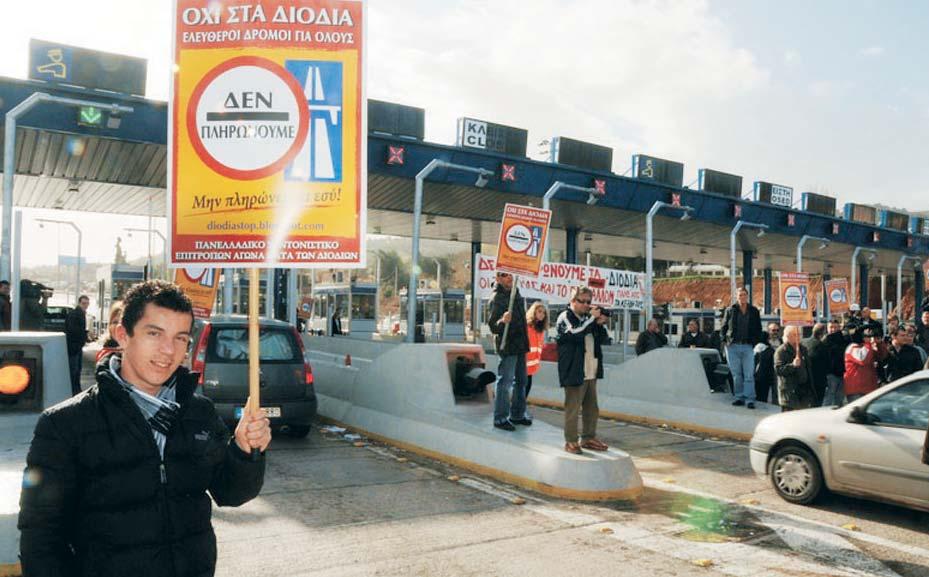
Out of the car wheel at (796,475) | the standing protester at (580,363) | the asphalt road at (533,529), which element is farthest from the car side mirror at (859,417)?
the standing protester at (580,363)

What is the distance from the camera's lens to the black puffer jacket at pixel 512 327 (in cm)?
903

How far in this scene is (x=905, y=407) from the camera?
24.0 feet

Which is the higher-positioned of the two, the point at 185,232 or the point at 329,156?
the point at 329,156

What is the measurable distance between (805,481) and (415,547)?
423cm

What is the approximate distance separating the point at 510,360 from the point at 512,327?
387mm

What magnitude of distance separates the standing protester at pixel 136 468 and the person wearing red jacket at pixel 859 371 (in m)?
10.3

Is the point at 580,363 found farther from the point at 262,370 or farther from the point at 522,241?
the point at 262,370

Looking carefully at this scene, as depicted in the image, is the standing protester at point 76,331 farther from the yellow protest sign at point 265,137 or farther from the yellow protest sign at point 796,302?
the yellow protest sign at point 796,302

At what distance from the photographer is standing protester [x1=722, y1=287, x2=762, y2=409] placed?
11.8m

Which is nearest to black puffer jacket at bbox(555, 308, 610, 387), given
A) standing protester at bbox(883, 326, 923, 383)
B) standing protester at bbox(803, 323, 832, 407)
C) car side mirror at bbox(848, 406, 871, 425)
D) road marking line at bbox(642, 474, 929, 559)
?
road marking line at bbox(642, 474, 929, 559)

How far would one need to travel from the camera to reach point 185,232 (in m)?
3.79

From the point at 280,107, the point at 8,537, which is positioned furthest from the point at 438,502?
the point at 280,107

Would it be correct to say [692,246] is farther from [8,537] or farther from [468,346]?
[8,537]

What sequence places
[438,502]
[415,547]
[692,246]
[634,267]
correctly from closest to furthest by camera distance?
[415,547] → [438,502] → [692,246] → [634,267]
